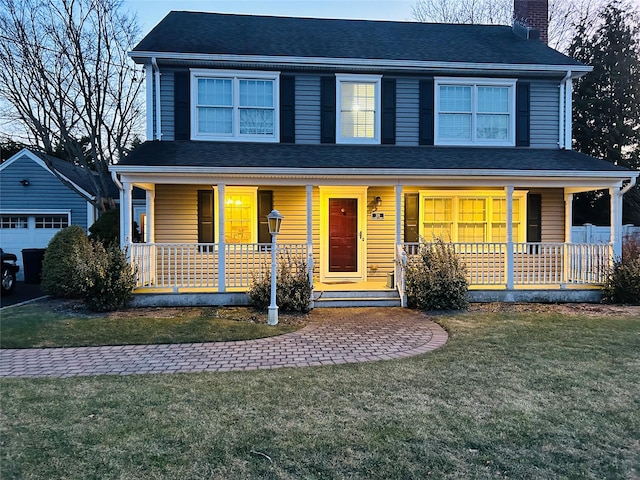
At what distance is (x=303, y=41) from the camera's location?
37.8 ft

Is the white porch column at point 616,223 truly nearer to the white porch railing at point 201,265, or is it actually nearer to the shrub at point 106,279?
the white porch railing at point 201,265

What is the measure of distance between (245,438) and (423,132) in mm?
9331

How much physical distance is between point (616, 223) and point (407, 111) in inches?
217

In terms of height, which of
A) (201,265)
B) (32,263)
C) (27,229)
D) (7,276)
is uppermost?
(27,229)

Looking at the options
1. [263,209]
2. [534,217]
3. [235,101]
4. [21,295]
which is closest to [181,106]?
[235,101]

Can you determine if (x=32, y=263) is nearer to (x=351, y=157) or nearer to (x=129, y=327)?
(x=129, y=327)

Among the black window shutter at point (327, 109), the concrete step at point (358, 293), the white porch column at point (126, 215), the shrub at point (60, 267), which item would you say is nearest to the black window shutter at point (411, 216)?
the concrete step at point (358, 293)

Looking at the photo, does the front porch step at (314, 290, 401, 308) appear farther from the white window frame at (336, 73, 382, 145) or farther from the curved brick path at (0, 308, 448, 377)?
the white window frame at (336, 73, 382, 145)

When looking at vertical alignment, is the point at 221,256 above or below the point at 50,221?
below

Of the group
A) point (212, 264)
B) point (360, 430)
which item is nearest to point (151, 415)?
point (360, 430)

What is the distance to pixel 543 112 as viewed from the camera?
36.8 ft

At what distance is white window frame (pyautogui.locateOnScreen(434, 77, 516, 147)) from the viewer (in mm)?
10969

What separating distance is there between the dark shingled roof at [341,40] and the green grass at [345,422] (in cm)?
836

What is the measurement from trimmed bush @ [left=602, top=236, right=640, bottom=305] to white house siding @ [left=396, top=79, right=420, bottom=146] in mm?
5391
